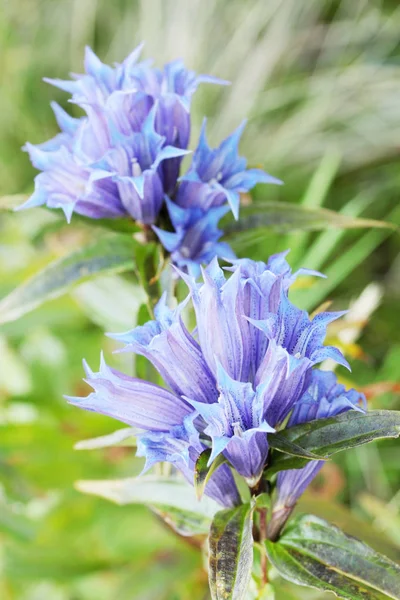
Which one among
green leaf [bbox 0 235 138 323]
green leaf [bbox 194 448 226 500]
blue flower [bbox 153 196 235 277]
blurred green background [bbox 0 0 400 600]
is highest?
blue flower [bbox 153 196 235 277]

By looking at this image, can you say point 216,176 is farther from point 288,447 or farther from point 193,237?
point 288,447

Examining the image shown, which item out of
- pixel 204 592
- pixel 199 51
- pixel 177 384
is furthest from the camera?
pixel 199 51

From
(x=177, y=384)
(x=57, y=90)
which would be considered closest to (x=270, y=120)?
(x=57, y=90)

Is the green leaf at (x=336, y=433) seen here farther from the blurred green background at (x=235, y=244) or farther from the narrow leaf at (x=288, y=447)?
the blurred green background at (x=235, y=244)

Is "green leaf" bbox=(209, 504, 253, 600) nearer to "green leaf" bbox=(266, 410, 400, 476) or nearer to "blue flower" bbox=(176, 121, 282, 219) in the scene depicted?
"green leaf" bbox=(266, 410, 400, 476)

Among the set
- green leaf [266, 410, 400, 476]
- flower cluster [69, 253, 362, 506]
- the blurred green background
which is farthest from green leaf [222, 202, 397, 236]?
green leaf [266, 410, 400, 476]

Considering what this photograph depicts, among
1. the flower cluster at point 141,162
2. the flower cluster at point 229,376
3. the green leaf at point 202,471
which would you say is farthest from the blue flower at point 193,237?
the green leaf at point 202,471

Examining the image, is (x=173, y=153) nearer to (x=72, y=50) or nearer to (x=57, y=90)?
(x=72, y=50)

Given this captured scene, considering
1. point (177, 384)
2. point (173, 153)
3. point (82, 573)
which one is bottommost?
point (82, 573)
